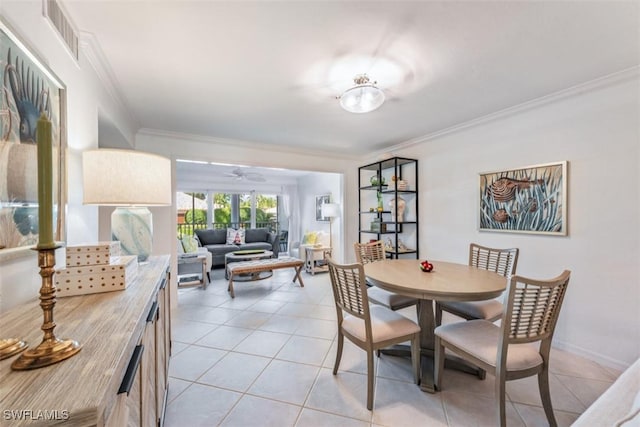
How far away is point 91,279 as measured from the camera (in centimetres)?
104

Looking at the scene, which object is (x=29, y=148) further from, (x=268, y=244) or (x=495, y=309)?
(x=268, y=244)

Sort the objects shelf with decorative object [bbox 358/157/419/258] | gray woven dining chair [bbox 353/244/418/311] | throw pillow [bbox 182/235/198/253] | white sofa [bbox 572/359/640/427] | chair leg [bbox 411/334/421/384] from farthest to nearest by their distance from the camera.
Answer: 1. throw pillow [bbox 182/235/198/253]
2. shelf with decorative object [bbox 358/157/419/258]
3. gray woven dining chair [bbox 353/244/418/311]
4. chair leg [bbox 411/334/421/384]
5. white sofa [bbox 572/359/640/427]

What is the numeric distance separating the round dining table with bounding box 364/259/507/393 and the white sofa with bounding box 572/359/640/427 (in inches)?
25.3

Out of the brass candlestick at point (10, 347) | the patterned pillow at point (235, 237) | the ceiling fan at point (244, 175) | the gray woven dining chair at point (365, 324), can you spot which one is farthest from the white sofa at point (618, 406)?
the patterned pillow at point (235, 237)

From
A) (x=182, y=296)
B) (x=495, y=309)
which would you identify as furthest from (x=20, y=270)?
(x=182, y=296)

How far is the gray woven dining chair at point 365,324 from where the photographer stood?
1.69 m

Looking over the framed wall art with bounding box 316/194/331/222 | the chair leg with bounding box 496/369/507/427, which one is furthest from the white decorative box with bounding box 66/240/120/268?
the framed wall art with bounding box 316/194/331/222

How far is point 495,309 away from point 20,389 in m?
2.60

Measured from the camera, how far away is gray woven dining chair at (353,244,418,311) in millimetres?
2342

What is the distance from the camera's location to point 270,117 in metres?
2.86

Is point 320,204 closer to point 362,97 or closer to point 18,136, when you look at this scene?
point 362,97

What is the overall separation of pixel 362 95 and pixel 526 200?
2.02 meters

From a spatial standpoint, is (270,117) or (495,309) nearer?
(495,309)

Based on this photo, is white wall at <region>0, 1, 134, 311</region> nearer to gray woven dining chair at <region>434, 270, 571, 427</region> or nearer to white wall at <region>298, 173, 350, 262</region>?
gray woven dining chair at <region>434, 270, 571, 427</region>
